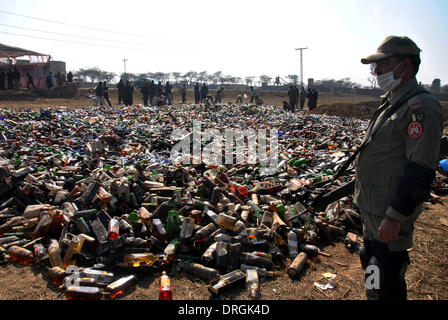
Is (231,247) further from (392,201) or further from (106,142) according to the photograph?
(106,142)

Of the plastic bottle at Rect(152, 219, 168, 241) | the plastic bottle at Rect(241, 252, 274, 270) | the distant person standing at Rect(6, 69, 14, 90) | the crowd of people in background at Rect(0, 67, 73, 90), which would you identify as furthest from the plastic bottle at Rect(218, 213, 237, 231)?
the distant person standing at Rect(6, 69, 14, 90)

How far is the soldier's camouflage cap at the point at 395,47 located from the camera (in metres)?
2.05

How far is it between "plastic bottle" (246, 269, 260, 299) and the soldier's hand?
1433 millimetres

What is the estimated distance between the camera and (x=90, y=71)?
77750 mm

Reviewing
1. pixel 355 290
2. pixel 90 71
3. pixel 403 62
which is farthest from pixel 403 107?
pixel 90 71

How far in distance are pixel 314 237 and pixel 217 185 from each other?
174 cm

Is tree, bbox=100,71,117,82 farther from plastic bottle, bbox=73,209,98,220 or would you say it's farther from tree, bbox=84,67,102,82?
plastic bottle, bbox=73,209,98,220

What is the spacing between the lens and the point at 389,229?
191cm

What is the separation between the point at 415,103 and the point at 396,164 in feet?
1.34

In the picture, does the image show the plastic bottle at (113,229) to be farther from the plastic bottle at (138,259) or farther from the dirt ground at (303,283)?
the dirt ground at (303,283)

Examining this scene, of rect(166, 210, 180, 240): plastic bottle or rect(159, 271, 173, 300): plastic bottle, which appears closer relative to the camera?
rect(159, 271, 173, 300): plastic bottle

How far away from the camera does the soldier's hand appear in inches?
74.7

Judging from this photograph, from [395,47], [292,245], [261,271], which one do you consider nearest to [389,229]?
[395,47]

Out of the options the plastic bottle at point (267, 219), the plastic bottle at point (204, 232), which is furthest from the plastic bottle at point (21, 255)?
the plastic bottle at point (267, 219)
